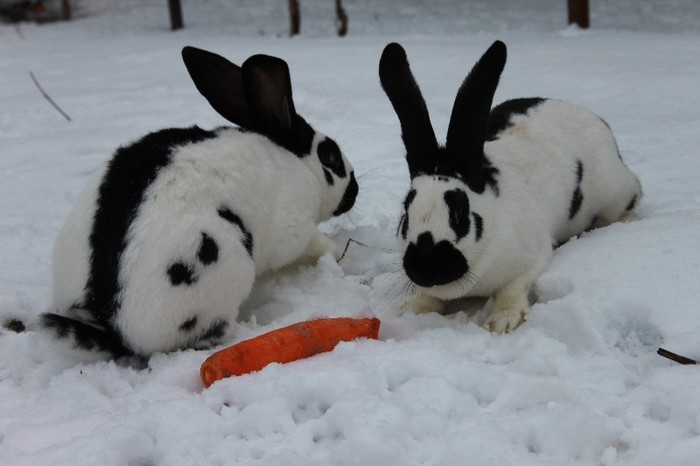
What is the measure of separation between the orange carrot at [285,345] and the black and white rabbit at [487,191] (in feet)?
1.03

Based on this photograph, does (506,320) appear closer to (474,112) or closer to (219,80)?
(474,112)

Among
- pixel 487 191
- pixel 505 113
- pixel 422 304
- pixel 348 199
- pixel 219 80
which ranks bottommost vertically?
pixel 422 304

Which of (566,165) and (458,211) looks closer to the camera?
(458,211)

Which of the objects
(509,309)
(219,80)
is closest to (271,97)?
(219,80)

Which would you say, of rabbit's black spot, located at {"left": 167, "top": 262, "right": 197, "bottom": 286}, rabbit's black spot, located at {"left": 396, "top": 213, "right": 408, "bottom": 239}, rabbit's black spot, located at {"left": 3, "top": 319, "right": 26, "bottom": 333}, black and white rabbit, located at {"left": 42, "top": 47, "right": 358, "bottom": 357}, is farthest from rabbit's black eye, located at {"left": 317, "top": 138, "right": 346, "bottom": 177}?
rabbit's black spot, located at {"left": 3, "top": 319, "right": 26, "bottom": 333}

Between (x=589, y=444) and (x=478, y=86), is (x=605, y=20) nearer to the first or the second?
(x=478, y=86)

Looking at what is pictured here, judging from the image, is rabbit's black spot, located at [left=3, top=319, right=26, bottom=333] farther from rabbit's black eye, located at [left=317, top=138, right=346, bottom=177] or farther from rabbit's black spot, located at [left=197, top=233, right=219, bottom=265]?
rabbit's black eye, located at [left=317, top=138, right=346, bottom=177]

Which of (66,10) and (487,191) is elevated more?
(66,10)

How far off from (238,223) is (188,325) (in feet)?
1.59

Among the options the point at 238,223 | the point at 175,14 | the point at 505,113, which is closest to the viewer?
the point at 238,223

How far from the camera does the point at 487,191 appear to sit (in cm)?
315

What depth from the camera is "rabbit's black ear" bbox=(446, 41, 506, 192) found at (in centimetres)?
297

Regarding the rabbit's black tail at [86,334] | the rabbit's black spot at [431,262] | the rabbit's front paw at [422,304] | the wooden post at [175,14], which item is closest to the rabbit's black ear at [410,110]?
the rabbit's black spot at [431,262]

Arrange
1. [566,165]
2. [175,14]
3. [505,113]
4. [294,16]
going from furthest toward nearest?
[175,14] → [294,16] → [505,113] → [566,165]
